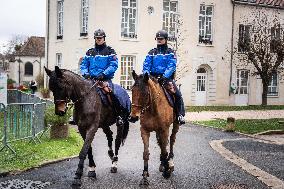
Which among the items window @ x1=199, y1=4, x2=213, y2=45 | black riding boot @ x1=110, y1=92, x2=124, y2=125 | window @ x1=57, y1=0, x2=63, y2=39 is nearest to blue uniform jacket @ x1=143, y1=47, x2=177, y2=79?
black riding boot @ x1=110, y1=92, x2=124, y2=125

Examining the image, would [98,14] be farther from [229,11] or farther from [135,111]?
[135,111]

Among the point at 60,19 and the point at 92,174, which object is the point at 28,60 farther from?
the point at 92,174

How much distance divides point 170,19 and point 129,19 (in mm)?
3440

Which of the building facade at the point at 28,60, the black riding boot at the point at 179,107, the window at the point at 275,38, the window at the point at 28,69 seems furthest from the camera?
the window at the point at 28,69

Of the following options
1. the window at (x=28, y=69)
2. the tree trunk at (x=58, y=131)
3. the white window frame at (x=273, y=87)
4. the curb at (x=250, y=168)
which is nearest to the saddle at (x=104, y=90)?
the curb at (x=250, y=168)

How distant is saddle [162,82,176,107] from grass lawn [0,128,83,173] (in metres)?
3.50

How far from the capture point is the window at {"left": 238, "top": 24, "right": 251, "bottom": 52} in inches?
1312

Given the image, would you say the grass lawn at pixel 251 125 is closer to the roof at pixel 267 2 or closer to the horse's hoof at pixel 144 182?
the horse's hoof at pixel 144 182

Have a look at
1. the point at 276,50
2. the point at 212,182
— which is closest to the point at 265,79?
the point at 276,50

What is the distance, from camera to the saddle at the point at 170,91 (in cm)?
922

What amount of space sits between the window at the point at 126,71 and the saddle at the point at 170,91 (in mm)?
22027

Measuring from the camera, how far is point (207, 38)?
35031mm

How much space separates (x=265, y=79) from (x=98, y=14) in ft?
45.4

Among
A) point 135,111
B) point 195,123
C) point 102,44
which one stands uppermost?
point 102,44
